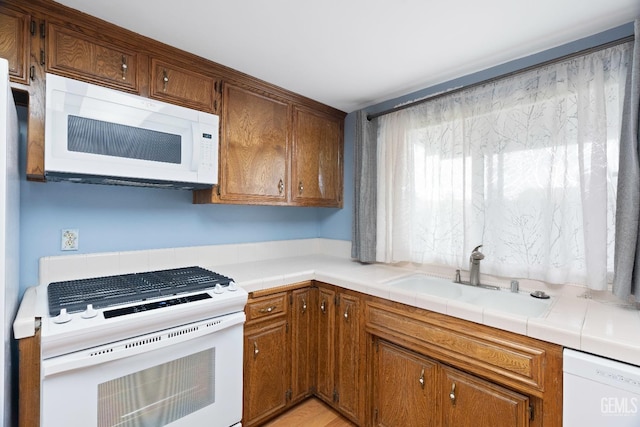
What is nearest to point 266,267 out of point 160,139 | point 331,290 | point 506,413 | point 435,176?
point 331,290

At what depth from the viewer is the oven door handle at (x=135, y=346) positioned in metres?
1.10

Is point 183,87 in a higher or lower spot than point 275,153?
higher

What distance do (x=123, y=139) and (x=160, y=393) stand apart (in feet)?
3.99

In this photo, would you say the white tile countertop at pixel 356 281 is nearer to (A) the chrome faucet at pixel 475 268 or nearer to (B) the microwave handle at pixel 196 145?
(A) the chrome faucet at pixel 475 268

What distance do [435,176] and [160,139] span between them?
67.8 inches

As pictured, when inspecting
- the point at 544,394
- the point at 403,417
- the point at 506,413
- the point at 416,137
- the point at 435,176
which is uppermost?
Result: the point at 416,137

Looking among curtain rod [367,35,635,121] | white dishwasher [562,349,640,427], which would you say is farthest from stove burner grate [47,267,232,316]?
curtain rod [367,35,635,121]

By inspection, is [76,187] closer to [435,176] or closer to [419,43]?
[419,43]

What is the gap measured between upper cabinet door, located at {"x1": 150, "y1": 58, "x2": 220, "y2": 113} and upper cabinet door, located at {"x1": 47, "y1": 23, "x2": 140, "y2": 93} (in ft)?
0.34

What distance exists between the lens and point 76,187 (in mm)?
1690

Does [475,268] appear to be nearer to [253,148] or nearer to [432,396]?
[432,396]

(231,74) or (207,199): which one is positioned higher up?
(231,74)

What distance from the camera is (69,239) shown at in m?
1.67

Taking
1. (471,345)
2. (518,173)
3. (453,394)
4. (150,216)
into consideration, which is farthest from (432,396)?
(150,216)
